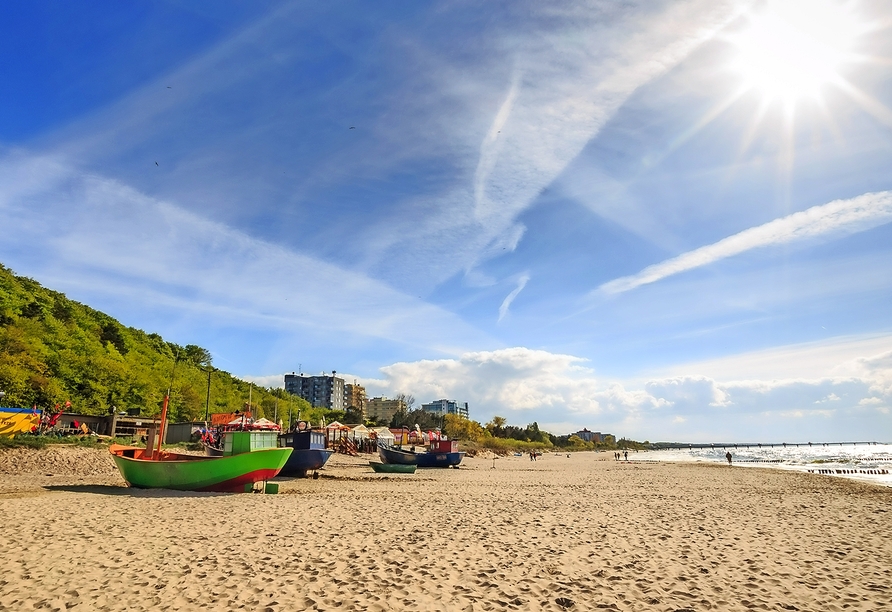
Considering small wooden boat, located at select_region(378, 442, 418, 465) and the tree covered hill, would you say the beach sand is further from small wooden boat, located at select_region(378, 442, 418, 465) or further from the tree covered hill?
the tree covered hill

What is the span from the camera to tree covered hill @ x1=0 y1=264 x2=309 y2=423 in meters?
36.0

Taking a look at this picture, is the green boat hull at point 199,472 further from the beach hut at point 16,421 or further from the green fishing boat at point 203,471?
the beach hut at point 16,421

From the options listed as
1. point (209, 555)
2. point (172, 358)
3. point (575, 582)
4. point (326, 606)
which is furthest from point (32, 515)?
point (172, 358)

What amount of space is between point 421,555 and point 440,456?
35.8 m

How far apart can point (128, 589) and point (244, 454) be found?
11869mm

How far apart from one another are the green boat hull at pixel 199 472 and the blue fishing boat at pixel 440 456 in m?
25.0

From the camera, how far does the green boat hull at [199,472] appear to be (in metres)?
18.4

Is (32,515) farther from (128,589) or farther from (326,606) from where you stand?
(326,606)

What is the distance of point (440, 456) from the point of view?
145 feet

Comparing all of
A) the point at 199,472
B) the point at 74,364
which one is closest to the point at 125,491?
the point at 199,472

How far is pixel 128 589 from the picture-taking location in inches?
281

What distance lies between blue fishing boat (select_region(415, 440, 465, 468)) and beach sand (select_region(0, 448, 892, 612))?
26415 mm

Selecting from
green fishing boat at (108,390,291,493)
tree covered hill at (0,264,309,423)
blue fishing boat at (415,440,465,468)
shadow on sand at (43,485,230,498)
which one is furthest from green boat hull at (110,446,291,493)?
blue fishing boat at (415,440,465,468)

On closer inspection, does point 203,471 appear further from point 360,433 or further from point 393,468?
point 360,433
